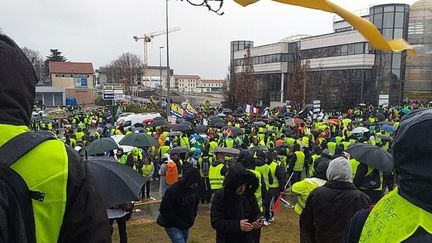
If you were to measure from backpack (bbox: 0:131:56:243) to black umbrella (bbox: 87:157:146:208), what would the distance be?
10.5ft

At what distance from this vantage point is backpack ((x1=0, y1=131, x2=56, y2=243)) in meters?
1.14

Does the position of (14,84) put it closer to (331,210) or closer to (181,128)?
(331,210)

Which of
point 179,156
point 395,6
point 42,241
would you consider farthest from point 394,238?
point 395,6

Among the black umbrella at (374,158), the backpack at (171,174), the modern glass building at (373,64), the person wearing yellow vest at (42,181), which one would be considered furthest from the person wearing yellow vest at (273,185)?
the modern glass building at (373,64)

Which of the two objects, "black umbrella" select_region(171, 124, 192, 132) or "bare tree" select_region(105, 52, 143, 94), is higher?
"bare tree" select_region(105, 52, 143, 94)

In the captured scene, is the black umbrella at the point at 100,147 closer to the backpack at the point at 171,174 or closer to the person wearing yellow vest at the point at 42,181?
the backpack at the point at 171,174

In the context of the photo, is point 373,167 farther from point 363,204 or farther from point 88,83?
point 88,83

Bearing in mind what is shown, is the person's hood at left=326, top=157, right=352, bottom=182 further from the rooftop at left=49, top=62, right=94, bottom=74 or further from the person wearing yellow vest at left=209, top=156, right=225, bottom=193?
the rooftop at left=49, top=62, right=94, bottom=74

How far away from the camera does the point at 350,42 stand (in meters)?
47.6

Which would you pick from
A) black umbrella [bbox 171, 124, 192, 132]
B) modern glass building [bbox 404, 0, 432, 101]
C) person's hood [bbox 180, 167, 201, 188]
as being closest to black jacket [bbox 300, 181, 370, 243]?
person's hood [bbox 180, 167, 201, 188]

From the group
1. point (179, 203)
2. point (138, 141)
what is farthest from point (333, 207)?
point (138, 141)

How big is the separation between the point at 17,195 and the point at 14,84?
1.19ft

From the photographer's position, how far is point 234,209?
4.21 meters

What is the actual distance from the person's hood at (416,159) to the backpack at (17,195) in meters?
1.20
